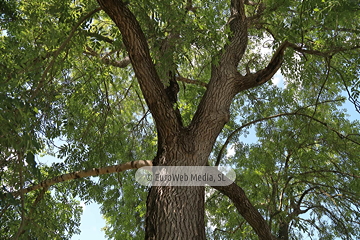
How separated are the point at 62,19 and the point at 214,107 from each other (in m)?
2.13

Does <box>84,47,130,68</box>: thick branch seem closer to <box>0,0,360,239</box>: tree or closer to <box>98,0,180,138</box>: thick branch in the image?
<box>0,0,360,239</box>: tree

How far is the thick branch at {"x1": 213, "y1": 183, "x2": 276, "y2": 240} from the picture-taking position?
187 inches

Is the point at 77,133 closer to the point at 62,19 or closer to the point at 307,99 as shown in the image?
the point at 62,19

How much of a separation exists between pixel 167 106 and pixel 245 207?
6.58 ft

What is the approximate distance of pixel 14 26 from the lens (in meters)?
4.90

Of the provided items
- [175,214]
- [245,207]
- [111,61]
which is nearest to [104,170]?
[175,214]

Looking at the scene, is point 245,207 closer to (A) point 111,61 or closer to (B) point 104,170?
(B) point 104,170

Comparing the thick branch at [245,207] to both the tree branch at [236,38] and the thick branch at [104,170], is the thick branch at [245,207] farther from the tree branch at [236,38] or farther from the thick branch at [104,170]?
the tree branch at [236,38]

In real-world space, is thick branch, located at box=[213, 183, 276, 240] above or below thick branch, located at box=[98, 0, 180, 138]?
below

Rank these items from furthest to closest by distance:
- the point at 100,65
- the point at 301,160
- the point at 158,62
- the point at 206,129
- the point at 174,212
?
1. the point at 301,160
2. the point at 100,65
3. the point at 158,62
4. the point at 206,129
5. the point at 174,212

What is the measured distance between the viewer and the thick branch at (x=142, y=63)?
3635mm

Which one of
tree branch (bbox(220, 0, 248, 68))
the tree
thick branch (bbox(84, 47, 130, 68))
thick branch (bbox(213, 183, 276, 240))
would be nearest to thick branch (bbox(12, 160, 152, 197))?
the tree

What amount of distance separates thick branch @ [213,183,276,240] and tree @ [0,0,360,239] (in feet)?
0.08

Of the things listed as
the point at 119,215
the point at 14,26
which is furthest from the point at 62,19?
the point at 119,215
